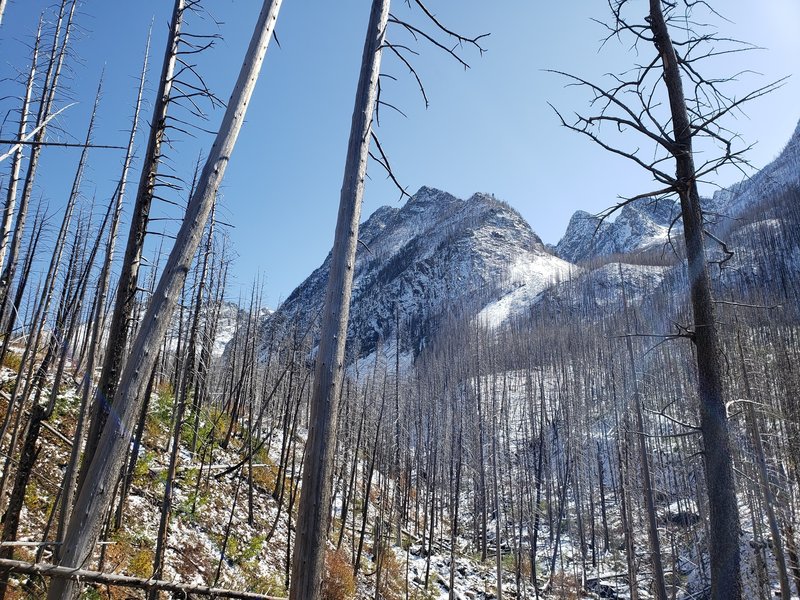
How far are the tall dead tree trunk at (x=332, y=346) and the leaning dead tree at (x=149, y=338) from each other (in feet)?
3.95

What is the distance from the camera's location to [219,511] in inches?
Answer: 520

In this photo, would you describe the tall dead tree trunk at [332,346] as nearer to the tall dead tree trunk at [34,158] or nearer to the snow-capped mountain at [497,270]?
the tall dead tree trunk at [34,158]

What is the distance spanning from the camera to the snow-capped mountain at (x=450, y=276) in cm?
7675

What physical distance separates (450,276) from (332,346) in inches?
3164

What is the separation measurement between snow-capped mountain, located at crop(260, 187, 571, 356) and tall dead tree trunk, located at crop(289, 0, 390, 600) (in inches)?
2570

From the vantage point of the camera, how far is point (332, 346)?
2922 millimetres

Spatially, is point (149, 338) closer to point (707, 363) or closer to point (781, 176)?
point (707, 363)

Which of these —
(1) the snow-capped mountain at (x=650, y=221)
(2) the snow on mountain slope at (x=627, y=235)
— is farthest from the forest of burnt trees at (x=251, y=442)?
(2) the snow on mountain slope at (x=627, y=235)

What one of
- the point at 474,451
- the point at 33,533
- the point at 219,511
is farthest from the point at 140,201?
the point at 474,451

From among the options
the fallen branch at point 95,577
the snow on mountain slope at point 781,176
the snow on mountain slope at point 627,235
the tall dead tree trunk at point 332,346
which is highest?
the snow on mountain slope at point 627,235

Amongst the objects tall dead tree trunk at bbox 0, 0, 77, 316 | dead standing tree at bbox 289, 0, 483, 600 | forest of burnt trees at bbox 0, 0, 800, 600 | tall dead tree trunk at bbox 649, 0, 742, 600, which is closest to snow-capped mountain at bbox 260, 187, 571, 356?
forest of burnt trees at bbox 0, 0, 800, 600

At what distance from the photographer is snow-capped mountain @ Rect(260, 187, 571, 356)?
76750mm

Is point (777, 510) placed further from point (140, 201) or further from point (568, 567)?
point (140, 201)

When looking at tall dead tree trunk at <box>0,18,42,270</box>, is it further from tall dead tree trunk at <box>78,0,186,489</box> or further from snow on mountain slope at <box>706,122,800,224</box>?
snow on mountain slope at <box>706,122,800,224</box>
